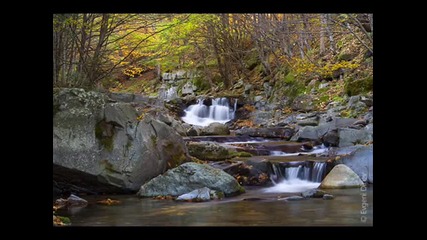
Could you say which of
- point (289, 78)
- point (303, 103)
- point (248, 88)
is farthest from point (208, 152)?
point (248, 88)

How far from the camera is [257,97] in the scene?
54.3 ft

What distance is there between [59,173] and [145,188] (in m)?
1.31

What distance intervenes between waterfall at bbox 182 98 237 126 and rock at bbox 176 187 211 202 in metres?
8.89

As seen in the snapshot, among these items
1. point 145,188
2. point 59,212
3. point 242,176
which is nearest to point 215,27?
point 242,176

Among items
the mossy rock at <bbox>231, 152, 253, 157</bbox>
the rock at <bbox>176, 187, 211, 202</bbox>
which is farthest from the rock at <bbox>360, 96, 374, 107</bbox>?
the rock at <bbox>176, 187, 211, 202</bbox>

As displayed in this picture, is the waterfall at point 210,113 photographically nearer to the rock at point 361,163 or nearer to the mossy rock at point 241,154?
the mossy rock at point 241,154

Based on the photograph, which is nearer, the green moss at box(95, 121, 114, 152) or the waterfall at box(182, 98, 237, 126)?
the green moss at box(95, 121, 114, 152)

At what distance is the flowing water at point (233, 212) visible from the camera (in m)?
5.47

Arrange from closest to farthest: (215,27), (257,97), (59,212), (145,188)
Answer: (59,212), (145,188), (257,97), (215,27)

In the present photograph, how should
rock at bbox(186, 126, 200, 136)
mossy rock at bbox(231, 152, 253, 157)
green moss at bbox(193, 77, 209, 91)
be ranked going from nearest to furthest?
mossy rock at bbox(231, 152, 253, 157), rock at bbox(186, 126, 200, 136), green moss at bbox(193, 77, 209, 91)

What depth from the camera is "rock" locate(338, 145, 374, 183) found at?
748 cm

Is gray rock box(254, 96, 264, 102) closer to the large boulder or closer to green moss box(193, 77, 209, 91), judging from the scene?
green moss box(193, 77, 209, 91)
